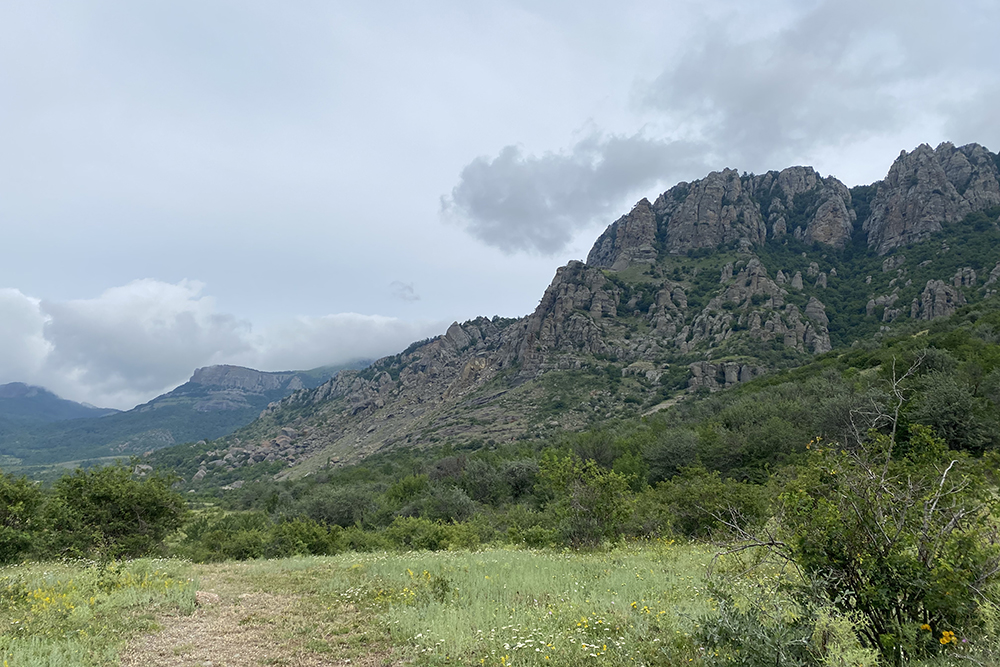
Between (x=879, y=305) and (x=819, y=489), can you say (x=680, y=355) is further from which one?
(x=819, y=489)

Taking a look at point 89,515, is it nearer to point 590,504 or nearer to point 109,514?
point 109,514

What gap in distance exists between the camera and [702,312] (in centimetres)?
14362

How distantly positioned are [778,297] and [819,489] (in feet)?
503

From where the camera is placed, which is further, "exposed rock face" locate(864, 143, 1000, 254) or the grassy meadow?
"exposed rock face" locate(864, 143, 1000, 254)

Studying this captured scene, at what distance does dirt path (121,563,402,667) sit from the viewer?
21.7 ft

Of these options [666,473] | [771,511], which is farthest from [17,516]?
[666,473]

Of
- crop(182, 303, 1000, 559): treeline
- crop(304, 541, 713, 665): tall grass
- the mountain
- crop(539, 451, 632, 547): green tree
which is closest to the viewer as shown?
crop(304, 541, 713, 665): tall grass

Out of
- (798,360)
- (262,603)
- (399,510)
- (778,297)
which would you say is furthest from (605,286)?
(262,603)

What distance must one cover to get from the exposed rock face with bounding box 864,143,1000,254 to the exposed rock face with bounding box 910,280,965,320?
53.9m

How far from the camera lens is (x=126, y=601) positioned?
9.09 meters

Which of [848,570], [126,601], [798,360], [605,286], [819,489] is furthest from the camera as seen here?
[605,286]

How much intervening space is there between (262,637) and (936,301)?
467ft

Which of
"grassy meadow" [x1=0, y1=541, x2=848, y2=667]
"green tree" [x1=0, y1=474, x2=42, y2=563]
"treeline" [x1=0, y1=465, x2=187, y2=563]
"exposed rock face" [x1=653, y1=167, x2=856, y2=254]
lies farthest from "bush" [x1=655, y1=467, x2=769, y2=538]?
"exposed rock face" [x1=653, y1=167, x2=856, y2=254]

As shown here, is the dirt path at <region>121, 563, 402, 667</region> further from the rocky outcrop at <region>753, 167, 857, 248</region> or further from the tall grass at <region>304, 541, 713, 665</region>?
the rocky outcrop at <region>753, 167, 857, 248</region>
